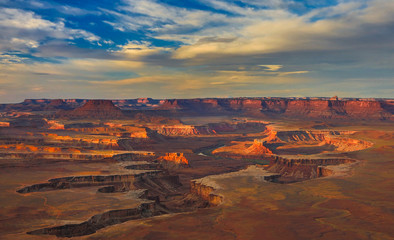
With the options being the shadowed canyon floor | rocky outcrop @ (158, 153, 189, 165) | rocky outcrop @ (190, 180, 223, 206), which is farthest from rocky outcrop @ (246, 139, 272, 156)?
rocky outcrop @ (190, 180, 223, 206)

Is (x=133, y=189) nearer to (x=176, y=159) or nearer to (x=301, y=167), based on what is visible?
(x=301, y=167)

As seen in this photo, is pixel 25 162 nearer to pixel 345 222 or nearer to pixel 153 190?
pixel 153 190

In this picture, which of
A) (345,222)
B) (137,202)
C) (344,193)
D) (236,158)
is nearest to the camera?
(345,222)

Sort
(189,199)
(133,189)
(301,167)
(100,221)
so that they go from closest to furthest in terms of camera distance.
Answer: (100,221), (189,199), (133,189), (301,167)

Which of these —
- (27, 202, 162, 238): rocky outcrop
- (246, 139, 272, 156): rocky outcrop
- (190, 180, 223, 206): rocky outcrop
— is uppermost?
(27, 202, 162, 238): rocky outcrop

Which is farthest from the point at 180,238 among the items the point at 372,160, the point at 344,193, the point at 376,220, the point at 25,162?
the point at 372,160

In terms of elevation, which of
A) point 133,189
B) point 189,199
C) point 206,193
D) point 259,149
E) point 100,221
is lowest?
point 259,149

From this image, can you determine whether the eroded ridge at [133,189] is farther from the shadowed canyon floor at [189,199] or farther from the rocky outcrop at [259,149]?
the rocky outcrop at [259,149]

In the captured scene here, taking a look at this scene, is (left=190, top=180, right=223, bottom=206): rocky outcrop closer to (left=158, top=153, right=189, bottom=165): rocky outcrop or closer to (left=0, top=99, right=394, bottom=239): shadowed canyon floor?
(left=0, top=99, right=394, bottom=239): shadowed canyon floor

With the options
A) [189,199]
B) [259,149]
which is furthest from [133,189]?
[259,149]

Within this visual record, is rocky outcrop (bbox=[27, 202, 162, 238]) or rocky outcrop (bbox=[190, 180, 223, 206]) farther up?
rocky outcrop (bbox=[27, 202, 162, 238])

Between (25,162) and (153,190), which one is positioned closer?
(153,190)
